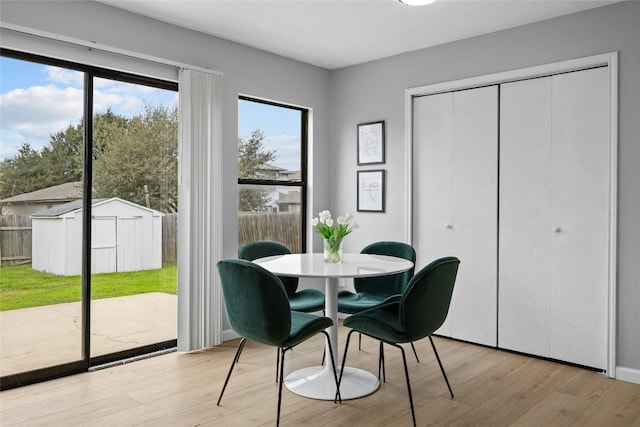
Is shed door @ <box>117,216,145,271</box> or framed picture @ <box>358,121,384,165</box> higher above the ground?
framed picture @ <box>358,121,384,165</box>

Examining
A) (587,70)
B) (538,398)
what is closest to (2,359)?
(538,398)

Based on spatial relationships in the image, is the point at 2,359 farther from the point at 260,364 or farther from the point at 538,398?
the point at 538,398

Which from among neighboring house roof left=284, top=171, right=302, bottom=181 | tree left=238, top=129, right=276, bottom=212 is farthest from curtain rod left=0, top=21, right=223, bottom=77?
neighboring house roof left=284, top=171, right=302, bottom=181

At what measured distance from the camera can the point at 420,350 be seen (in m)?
4.01

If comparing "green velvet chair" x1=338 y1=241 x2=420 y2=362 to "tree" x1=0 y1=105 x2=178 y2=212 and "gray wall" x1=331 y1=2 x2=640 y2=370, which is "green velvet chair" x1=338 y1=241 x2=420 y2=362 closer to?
"gray wall" x1=331 y1=2 x2=640 y2=370

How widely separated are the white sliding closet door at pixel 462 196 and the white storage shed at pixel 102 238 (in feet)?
7.88

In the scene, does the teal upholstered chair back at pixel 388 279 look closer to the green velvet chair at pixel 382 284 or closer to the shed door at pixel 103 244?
the green velvet chair at pixel 382 284

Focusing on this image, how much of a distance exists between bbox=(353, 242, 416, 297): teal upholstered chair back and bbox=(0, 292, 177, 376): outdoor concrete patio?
1.62 metres

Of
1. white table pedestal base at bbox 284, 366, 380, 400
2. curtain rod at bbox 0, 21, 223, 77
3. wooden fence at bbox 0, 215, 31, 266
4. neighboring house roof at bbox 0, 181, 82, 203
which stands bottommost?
white table pedestal base at bbox 284, 366, 380, 400

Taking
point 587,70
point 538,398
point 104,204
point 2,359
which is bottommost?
point 538,398

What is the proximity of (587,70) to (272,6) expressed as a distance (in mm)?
2371

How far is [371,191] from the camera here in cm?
494

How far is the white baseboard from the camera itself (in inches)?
132

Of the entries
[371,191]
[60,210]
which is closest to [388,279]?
[371,191]
